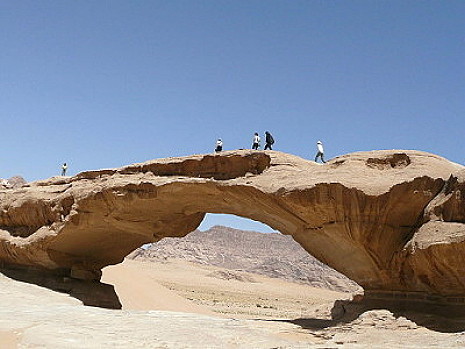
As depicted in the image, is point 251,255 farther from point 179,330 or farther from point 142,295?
point 179,330

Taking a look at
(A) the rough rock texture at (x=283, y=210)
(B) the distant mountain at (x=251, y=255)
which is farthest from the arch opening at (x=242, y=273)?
(A) the rough rock texture at (x=283, y=210)

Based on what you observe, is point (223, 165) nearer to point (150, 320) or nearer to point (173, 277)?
point (150, 320)

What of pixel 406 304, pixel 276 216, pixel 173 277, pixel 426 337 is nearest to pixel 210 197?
pixel 276 216

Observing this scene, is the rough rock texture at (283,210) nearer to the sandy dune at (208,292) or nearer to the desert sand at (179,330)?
the desert sand at (179,330)

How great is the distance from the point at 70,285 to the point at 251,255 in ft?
282

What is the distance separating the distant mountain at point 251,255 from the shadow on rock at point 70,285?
49273 millimetres

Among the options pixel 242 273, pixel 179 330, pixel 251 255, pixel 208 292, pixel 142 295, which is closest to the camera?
pixel 179 330

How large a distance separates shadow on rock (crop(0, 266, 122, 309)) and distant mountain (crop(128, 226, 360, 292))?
49273 millimetres

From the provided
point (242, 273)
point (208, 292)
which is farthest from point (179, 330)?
point (242, 273)

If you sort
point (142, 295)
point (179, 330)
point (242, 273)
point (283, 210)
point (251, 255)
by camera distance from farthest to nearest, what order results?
point (251, 255), point (242, 273), point (142, 295), point (283, 210), point (179, 330)

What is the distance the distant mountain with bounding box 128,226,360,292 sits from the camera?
2776 inches

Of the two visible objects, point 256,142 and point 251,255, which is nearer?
point 256,142

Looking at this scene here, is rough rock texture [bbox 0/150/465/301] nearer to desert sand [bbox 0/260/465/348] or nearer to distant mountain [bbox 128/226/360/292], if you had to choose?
desert sand [bbox 0/260/465/348]

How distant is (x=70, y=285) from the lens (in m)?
19.0
